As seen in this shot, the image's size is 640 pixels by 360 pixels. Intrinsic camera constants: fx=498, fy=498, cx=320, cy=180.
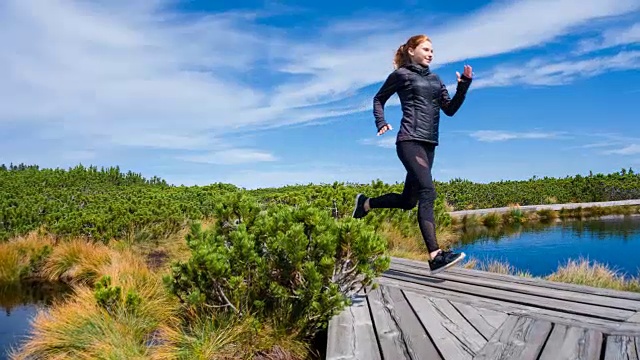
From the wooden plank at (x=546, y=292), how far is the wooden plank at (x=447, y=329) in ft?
2.54

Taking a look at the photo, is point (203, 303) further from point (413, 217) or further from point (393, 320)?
point (413, 217)

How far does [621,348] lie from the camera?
2676 mm

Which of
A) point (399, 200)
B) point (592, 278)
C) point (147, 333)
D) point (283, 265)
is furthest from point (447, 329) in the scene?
point (592, 278)

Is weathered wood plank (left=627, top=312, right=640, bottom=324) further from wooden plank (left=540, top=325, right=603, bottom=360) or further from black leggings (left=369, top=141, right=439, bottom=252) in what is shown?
black leggings (left=369, top=141, right=439, bottom=252)

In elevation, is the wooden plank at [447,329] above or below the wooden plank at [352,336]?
above

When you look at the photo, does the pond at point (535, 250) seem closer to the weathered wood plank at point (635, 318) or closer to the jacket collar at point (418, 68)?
the weathered wood plank at point (635, 318)

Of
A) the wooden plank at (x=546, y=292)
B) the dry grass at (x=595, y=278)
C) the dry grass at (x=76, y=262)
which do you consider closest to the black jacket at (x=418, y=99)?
the wooden plank at (x=546, y=292)

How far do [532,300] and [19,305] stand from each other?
24.0 feet

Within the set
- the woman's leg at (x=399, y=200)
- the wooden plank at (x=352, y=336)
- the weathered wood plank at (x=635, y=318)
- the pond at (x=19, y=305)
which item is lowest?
the pond at (x=19, y=305)

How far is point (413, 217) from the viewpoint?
10.6 meters

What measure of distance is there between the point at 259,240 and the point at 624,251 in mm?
9179

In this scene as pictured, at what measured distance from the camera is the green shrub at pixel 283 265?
11.0 ft

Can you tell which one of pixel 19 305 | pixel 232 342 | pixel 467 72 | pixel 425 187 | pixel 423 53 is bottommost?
pixel 19 305

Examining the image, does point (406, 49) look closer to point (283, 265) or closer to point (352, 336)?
point (283, 265)
